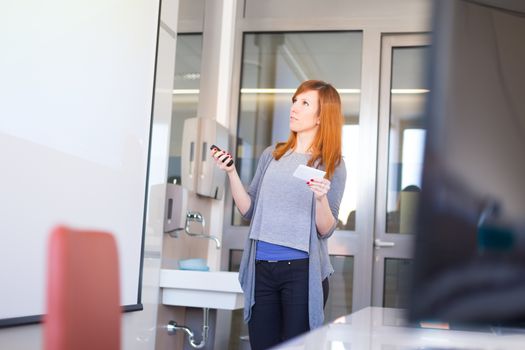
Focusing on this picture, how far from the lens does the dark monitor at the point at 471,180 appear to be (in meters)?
0.75

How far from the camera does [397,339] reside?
123 cm

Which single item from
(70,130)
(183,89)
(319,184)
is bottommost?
(319,184)

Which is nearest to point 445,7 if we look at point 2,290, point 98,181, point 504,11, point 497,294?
point 504,11

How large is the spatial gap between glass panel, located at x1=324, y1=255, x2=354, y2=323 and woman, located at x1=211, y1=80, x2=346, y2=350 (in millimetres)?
1733

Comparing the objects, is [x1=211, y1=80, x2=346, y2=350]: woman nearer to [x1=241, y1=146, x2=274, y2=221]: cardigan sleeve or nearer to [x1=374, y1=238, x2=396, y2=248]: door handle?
[x1=241, y1=146, x2=274, y2=221]: cardigan sleeve

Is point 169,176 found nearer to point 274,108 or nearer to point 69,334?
point 274,108

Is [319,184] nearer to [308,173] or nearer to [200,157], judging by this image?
[308,173]

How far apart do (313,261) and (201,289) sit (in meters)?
1.10

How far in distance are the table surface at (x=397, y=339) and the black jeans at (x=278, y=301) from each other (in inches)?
49.8

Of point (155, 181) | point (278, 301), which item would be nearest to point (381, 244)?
point (155, 181)

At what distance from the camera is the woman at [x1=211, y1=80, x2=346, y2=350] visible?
273 centimetres

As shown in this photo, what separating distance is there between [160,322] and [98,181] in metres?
1.11

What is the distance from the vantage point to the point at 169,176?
12.9 feet

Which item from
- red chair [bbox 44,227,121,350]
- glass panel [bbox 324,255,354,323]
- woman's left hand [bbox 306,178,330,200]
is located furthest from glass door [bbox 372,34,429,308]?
red chair [bbox 44,227,121,350]
